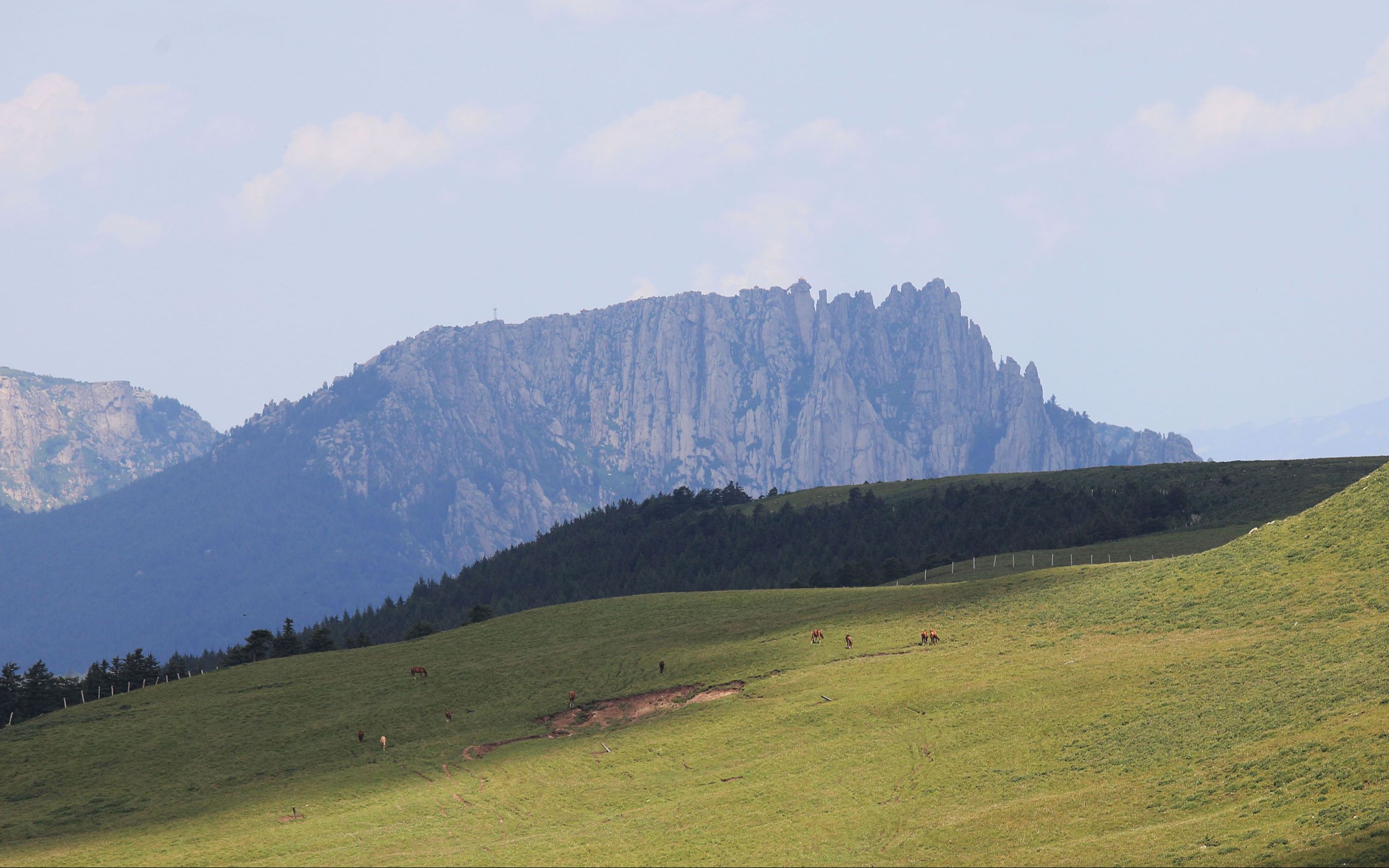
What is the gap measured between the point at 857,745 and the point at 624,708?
72.4 ft

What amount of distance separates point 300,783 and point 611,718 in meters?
21.8

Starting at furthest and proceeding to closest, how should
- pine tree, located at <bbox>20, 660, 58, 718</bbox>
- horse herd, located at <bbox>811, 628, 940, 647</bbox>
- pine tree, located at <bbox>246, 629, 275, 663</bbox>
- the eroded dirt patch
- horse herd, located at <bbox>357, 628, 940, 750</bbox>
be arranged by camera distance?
pine tree, located at <bbox>246, 629, 275, 663</bbox> < pine tree, located at <bbox>20, 660, 58, 718</bbox> < horse herd, located at <bbox>811, 628, 940, 647</bbox> < horse herd, located at <bbox>357, 628, 940, 750</bbox> < the eroded dirt patch

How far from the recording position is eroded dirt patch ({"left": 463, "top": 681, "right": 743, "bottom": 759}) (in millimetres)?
83312

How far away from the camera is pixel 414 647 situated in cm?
12488

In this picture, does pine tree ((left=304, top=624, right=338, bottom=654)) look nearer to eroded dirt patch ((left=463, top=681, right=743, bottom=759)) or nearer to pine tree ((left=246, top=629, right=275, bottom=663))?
pine tree ((left=246, top=629, right=275, bottom=663))

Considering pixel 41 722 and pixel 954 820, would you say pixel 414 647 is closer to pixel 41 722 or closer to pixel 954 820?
pixel 41 722

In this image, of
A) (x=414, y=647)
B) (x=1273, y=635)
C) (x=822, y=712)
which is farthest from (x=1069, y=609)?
(x=414, y=647)

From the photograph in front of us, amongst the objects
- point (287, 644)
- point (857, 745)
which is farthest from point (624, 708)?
point (287, 644)

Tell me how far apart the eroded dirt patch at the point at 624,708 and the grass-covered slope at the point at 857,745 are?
127cm

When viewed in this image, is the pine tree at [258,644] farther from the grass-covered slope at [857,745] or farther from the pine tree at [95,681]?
the grass-covered slope at [857,745]

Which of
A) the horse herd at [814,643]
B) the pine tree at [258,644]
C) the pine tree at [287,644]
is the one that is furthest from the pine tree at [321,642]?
the horse herd at [814,643]

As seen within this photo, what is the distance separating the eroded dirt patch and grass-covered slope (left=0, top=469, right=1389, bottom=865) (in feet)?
4.18

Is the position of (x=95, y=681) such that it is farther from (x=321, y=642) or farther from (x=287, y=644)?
(x=321, y=642)

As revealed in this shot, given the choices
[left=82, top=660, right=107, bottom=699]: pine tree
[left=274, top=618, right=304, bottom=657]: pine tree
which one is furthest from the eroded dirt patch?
[left=82, top=660, right=107, bottom=699]: pine tree
